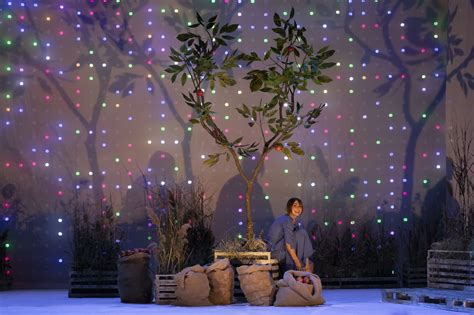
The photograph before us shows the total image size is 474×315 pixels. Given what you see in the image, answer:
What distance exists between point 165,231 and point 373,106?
2759mm

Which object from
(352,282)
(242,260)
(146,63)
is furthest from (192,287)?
(146,63)

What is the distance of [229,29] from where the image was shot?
827 centimetres

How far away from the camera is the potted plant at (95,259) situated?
843 cm

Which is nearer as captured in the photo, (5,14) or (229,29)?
(229,29)

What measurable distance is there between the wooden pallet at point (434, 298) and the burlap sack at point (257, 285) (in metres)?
0.91

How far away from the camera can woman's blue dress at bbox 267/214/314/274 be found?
27.0 ft

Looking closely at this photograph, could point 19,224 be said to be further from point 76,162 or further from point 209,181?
point 209,181

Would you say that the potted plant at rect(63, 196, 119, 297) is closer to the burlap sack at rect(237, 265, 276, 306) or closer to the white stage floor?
the white stage floor

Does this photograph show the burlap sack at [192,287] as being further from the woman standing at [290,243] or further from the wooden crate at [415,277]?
the wooden crate at [415,277]

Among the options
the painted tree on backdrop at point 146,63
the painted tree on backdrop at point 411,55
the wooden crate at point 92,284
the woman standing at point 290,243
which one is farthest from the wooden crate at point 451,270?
the wooden crate at point 92,284

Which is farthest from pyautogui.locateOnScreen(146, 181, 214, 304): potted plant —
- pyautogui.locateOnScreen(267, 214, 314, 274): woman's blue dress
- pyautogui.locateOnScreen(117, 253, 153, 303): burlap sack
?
pyautogui.locateOnScreen(267, 214, 314, 274): woman's blue dress

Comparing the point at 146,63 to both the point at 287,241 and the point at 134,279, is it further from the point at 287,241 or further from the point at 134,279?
the point at 134,279

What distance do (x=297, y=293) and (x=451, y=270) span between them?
142 centimetres

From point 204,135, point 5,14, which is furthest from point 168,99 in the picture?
point 5,14
